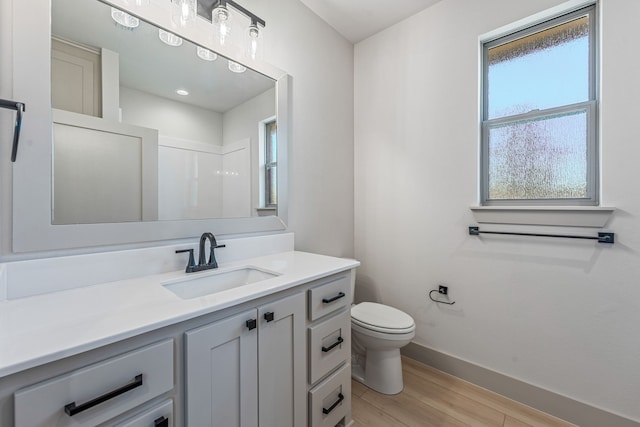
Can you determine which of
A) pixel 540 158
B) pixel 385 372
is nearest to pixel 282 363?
pixel 385 372

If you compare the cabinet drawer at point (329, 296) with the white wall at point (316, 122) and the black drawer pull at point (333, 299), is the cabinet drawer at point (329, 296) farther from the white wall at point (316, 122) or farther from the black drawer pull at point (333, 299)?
the white wall at point (316, 122)

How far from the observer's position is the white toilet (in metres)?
1.60

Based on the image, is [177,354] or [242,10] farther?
[242,10]

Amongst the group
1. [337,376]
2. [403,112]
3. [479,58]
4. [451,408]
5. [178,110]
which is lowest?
[451,408]

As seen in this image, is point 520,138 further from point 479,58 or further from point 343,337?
point 343,337

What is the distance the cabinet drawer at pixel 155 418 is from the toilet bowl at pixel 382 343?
1.18 m

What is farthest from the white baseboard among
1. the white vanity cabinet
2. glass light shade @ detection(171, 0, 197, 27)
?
glass light shade @ detection(171, 0, 197, 27)

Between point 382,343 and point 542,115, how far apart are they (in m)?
1.69

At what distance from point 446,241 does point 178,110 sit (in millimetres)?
1855

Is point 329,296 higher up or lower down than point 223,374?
higher up

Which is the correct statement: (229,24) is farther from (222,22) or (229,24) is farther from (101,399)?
(101,399)

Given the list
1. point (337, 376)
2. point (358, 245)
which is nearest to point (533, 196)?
point (358, 245)

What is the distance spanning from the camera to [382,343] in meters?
1.61

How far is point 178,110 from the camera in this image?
4.29 ft
